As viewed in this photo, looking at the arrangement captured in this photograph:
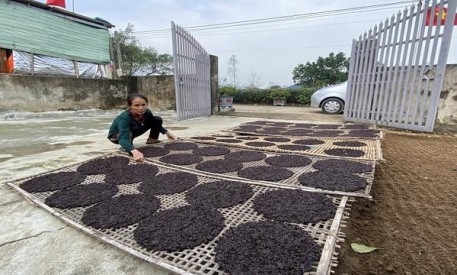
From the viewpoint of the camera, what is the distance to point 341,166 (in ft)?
5.73

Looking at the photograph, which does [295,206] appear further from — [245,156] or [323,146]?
[323,146]

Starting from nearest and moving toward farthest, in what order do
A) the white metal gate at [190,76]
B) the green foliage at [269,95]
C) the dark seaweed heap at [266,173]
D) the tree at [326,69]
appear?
1. the dark seaweed heap at [266,173]
2. the white metal gate at [190,76]
3. the green foliage at [269,95]
4. the tree at [326,69]

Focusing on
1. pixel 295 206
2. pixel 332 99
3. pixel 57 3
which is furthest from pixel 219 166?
pixel 57 3

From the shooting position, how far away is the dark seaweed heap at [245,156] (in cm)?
203

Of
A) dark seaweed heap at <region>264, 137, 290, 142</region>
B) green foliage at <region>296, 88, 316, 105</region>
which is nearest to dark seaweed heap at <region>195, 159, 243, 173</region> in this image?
dark seaweed heap at <region>264, 137, 290, 142</region>

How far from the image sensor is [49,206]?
1.24 metres

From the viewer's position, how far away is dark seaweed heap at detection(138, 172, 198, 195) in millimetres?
1402

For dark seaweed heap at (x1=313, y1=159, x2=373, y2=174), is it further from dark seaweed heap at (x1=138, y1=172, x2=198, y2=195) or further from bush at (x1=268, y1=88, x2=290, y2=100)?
bush at (x1=268, y1=88, x2=290, y2=100)

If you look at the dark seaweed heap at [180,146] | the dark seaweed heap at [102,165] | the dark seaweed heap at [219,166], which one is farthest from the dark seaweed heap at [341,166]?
the dark seaweed heap at [102,165]

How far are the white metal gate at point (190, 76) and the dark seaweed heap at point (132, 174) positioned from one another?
10.2 ft

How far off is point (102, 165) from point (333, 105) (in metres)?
6.07

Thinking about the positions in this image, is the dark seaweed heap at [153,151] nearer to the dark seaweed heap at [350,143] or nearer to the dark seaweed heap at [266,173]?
the dark seaweed heap at [266,173]

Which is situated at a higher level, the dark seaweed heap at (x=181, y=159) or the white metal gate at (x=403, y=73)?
the white metal gate at (x=403, y=73)

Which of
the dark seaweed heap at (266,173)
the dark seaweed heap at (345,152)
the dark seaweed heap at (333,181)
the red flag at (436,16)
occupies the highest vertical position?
the red flag at (436,16)
